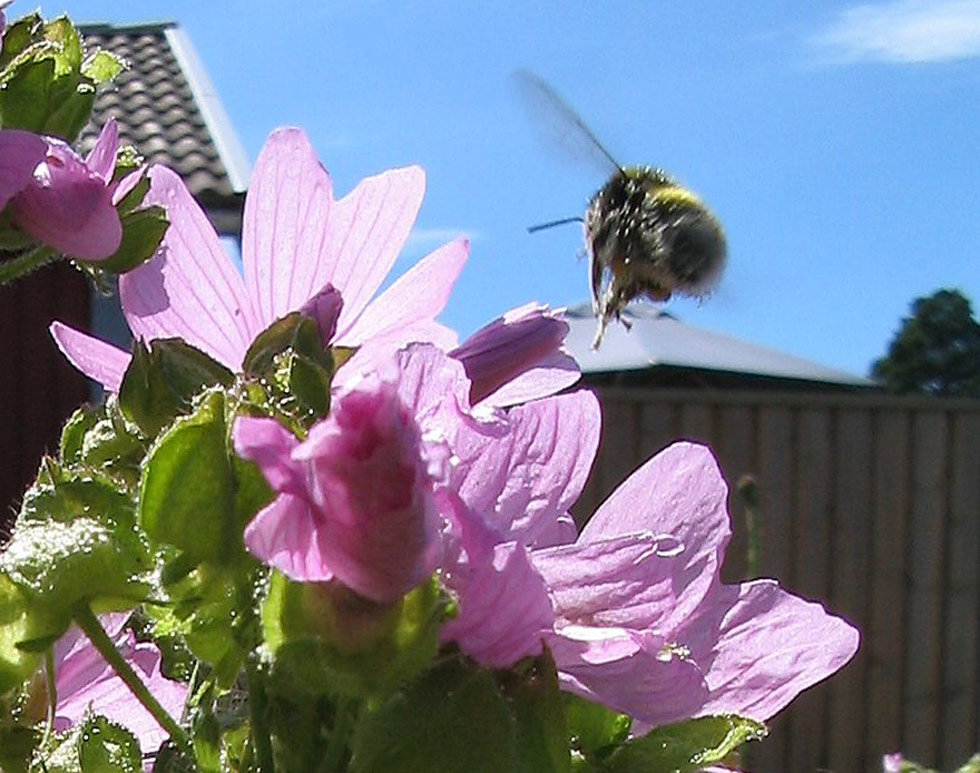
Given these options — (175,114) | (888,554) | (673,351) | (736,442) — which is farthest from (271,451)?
(175,114)

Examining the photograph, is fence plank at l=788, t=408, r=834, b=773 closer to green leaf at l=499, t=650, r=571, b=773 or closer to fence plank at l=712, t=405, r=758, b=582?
fence plank at l=712, t=405, r=758, b=582

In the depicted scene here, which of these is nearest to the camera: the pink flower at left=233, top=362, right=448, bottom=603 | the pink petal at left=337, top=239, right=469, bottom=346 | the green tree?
the pink flower at left=233, top=362, right=448, bottom=603

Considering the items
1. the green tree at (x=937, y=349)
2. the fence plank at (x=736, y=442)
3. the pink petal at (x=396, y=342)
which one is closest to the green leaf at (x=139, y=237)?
the pink petal at (x=396, y=342)

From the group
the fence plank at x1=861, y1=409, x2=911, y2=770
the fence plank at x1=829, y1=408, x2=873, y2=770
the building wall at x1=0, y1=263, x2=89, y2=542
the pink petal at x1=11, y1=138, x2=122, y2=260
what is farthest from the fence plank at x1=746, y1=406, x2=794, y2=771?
the pink petal at x1=11, y1=138, x2=122, y2=260

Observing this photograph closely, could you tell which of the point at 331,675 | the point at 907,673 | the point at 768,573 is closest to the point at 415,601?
the point at 331,675

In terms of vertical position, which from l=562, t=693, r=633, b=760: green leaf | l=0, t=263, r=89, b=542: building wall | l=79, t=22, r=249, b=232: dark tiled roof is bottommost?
l=562, t=693, r=633, b=760: green leaf

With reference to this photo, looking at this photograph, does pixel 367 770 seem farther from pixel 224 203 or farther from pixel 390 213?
pixel 224 203

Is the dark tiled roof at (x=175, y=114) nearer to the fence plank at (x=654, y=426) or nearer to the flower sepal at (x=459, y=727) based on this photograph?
the fence plank at (x=654, y=426)
